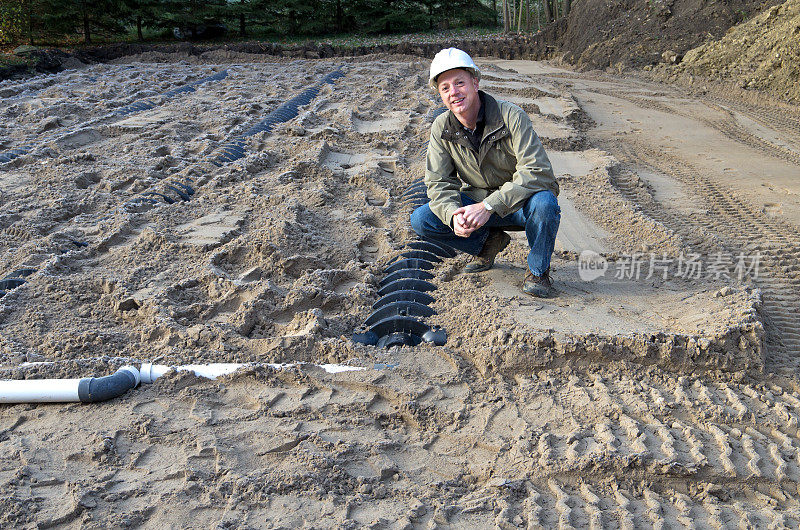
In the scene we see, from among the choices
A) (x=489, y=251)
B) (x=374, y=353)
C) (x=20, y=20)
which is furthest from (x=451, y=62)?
(x=20, y=20)

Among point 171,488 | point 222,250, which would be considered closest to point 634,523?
point 171,488

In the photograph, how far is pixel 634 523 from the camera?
2.14 m

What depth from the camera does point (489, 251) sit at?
3787 mm

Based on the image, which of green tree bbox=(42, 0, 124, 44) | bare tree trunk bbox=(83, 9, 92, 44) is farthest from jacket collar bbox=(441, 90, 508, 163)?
bare tree trunk bbox=(83, 9, 92, 44)

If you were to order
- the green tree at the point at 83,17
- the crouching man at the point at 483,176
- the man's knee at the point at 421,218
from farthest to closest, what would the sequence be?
the green tree at the point at 83,17 < the man's knee at the point at 421,218 < the crouching man at the point at 483,176

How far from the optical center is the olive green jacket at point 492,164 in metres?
3.31

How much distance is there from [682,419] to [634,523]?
0.67 metres

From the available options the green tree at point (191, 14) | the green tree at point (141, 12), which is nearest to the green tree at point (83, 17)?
the green tree at point (141, 12)

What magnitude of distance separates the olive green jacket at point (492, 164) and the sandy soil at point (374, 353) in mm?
531

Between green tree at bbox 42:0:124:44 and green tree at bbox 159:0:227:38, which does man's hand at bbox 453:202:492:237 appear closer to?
green tree at bbox 42:0:124:44

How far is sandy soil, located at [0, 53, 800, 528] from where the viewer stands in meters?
2.25

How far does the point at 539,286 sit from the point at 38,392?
2.43 meters

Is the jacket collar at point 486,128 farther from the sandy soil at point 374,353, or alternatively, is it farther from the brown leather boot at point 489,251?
the sandy soil at point 374,353

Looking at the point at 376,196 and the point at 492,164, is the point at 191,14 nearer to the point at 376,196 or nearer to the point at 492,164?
the point at 376,196
